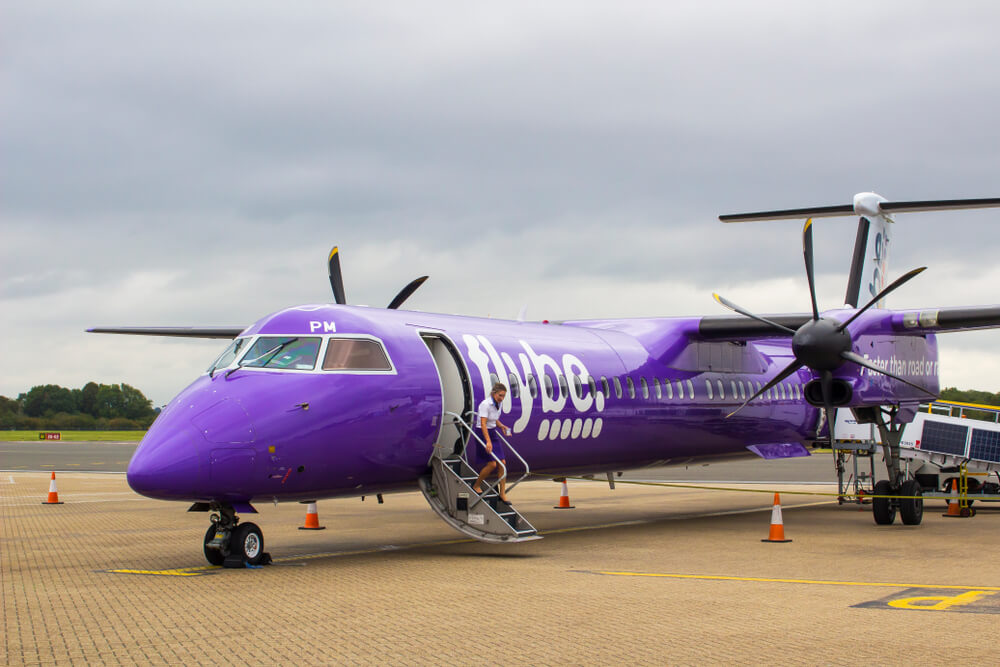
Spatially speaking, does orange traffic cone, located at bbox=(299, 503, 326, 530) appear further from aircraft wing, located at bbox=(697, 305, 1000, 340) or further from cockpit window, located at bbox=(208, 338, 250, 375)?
aircraft wing, located at bbox=(697, 305, 1000, 340)

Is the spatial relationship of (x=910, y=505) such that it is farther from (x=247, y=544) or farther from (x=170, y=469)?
(x=170, y=469)

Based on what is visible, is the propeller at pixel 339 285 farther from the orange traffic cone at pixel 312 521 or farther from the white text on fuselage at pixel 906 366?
the white text on fuselage at pixel 906 366

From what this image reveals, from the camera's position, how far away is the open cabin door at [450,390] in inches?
511

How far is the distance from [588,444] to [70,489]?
55.5 feet

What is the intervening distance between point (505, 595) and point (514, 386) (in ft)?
15.6

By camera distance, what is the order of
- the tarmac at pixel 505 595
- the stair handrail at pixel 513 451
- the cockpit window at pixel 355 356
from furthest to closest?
the stair handrail at pixel 513 451, the cockpit window at pixel 355 356, the tarmac at pixel 505 595

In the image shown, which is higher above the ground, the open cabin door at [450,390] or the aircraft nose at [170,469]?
the open cabin door at [450,390]

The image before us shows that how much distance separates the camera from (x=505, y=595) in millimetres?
9438

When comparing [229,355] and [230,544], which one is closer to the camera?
[230,544]

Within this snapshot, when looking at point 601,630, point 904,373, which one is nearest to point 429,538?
point 601,630

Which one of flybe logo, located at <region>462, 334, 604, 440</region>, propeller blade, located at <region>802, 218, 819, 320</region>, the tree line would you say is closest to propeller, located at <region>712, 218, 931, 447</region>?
propeller blade, located at <region>802, 218, 819, 320</region>

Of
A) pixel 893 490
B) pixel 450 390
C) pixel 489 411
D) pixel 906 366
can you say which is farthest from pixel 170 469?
pixel 906 366

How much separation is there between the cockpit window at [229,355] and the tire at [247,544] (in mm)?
1805

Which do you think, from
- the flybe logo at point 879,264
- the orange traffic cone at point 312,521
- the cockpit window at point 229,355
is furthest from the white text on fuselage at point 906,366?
the cockpit window at point 229,355
